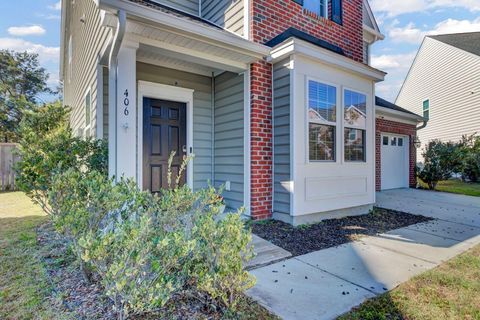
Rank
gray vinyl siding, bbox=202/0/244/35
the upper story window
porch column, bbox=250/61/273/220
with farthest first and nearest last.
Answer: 1. the upper story window
2. gray vinyl siding, bbox=202/0/244/35
3. porch column, bbox=250/61/273/220

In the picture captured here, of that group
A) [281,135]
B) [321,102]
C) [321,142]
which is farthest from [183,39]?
[321,142]

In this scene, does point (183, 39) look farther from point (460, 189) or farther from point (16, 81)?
point (16, 81)

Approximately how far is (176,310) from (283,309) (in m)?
0.88

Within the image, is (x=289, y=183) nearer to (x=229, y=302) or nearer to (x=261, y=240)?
(x=261, y=240)

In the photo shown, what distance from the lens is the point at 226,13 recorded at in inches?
223

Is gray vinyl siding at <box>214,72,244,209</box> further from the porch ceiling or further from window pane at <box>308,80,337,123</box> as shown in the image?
window pane at <box>308,80,337,123</box>

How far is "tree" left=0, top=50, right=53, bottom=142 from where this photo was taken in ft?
53.9

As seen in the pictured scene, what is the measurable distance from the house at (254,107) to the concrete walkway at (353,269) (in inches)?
48.4

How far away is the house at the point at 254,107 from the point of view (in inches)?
175

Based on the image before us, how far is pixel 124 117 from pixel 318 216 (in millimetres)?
3697

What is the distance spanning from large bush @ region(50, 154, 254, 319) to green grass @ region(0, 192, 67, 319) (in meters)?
0.60

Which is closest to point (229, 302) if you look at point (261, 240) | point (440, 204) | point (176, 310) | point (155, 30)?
point (176, 310)

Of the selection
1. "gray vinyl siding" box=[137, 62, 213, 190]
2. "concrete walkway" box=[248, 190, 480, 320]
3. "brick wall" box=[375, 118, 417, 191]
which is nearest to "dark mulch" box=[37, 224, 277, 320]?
"concrete walkway" box=[248, 190, 480, 320]

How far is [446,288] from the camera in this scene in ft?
8.81
